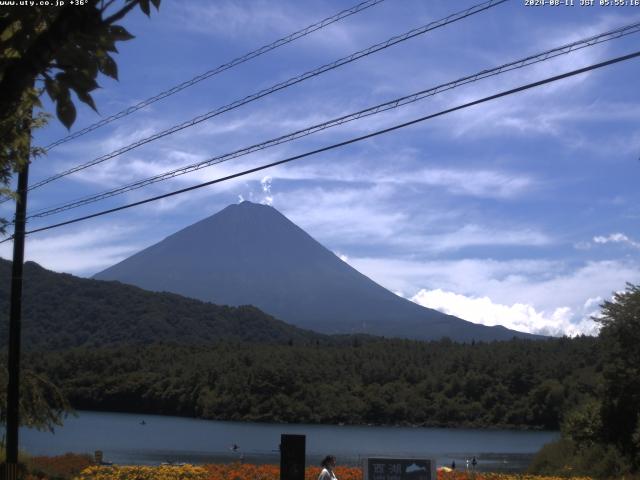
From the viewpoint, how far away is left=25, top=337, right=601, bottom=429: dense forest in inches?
4520

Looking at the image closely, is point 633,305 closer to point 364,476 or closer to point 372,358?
point 364,476

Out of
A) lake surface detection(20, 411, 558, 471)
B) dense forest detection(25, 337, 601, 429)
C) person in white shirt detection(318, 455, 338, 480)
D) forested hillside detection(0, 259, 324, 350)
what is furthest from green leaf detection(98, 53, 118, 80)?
forested hillside detection(0, 259, 324, 350)

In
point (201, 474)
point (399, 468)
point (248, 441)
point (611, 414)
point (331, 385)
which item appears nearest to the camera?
point (399, 468)

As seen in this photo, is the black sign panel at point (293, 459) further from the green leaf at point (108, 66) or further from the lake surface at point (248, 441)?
the lake surface at point (248, 441)

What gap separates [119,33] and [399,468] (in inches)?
379

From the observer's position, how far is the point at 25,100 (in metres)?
5.59

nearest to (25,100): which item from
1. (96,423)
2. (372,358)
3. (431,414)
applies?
(96,423)

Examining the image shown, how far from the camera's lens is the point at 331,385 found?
125812mm

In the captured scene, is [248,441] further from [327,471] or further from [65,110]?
[65,110]

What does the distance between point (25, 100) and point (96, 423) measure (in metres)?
97.3

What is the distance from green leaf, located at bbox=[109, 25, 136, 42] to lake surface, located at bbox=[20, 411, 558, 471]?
1849 inches

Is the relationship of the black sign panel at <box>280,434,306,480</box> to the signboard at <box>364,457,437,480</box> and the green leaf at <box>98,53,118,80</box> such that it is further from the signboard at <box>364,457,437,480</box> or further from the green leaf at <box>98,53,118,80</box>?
the green leaf at <box>98,53,118,80</box>

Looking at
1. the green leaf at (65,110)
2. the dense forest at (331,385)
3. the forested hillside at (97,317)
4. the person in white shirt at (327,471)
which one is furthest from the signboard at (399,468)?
the forested hillside at (97,317)

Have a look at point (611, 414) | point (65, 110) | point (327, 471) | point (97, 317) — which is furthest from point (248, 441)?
point (97, 317)
